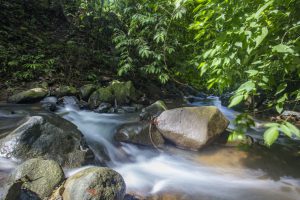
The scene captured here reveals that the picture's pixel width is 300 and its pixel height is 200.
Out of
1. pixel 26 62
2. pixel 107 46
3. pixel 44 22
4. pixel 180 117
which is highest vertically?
pixel 44 22

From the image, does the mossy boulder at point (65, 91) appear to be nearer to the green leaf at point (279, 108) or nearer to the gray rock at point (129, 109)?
the gray rock at point (129, 109)

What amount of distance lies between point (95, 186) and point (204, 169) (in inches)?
82.1

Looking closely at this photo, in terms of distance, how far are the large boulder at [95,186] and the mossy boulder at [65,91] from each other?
4.47 m

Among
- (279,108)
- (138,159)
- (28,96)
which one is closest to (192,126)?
(138,159)

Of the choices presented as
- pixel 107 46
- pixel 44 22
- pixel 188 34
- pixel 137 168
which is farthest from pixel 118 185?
pixel 44 22

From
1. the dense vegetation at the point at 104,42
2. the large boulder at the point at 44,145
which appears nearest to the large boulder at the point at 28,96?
the dense vegetation at the point at 104,42

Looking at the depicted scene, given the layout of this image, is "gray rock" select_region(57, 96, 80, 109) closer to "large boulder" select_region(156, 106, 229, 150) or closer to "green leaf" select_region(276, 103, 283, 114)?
"large boulder" select_region(156, 106, 229, 150)

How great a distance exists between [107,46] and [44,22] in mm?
2922

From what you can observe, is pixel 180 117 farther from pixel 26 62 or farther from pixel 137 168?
pixel 26 62

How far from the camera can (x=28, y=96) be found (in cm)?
643

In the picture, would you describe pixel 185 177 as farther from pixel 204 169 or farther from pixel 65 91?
pixel 65 91

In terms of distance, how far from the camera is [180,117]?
490 cm

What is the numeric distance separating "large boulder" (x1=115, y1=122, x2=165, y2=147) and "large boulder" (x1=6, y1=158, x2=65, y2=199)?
6.56 ft

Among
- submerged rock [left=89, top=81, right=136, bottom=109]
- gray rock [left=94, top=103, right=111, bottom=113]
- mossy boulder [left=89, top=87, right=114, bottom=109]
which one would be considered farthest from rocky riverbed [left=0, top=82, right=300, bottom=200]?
submerged rock [left=89, top=81, right=136, bottom=109]
